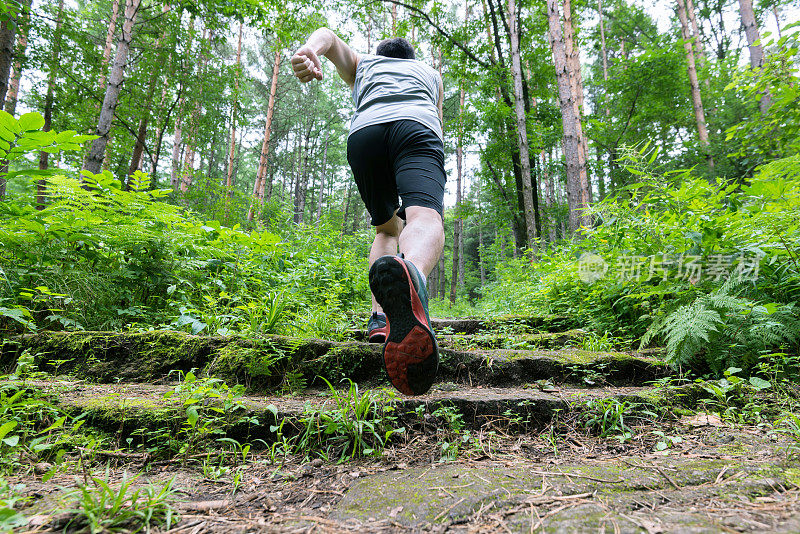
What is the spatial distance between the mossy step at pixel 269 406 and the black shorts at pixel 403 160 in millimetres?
952

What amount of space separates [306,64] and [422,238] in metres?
1.06

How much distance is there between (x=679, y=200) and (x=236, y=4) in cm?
682

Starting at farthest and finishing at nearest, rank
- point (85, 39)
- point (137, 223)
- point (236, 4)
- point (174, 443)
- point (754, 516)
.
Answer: point (85, 39) → point (236, 4) → point (137, 223) → point (174, 443) → point (754, 516)

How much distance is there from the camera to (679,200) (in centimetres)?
277

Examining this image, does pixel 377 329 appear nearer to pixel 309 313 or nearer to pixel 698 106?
pixel 309 313

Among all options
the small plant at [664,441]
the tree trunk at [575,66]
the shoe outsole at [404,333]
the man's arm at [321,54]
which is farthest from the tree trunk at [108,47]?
the tree trunk at [575,66]

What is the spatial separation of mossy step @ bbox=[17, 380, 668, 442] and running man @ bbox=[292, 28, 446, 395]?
1.09ft

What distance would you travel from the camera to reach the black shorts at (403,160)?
1.80 metres

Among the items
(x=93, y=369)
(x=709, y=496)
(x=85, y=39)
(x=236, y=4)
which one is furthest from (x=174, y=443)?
(x=85, y=39)

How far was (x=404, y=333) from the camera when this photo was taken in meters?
1.31

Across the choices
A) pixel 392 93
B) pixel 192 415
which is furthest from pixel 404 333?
pixel 392 93

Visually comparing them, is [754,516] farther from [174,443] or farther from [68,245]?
[68,245]

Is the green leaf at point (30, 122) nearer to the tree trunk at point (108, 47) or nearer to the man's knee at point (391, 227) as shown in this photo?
the man's knee at point (391, 227)

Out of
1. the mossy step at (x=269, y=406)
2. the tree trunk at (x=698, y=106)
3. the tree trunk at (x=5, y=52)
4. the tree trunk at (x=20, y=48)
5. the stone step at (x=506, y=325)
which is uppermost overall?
the tree trunk at (x=698, y=106)
